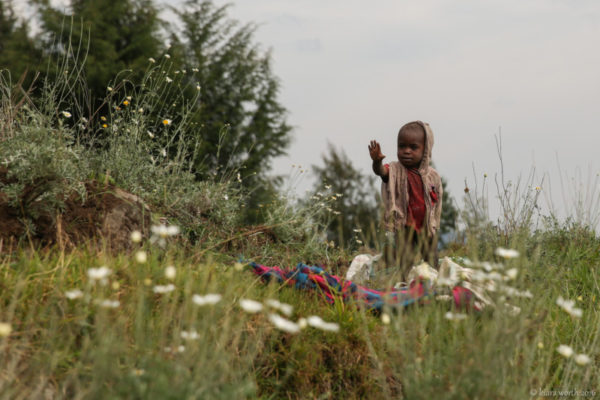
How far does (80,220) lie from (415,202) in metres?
3.10

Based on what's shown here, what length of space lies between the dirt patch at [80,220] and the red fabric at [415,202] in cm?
249

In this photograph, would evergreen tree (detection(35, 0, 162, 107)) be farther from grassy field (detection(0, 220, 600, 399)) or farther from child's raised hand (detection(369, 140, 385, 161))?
grassy field (detection(0, 220, 600, 399))

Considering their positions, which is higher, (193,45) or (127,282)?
(193,45)

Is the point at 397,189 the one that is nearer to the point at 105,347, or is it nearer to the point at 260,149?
the point at 105,347

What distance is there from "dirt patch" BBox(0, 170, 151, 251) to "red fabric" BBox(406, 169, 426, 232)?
249 centimetres

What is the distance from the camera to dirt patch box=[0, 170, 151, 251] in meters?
4.34

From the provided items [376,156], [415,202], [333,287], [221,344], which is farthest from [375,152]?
[221,344]

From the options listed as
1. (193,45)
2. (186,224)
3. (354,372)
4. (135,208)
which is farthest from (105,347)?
(193,45)

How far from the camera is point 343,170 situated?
2650cm

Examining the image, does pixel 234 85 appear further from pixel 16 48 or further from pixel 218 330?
pixel 218 330

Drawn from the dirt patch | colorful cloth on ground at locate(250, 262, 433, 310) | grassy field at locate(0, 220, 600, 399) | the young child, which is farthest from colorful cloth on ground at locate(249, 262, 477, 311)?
the young child

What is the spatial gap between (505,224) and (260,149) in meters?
13.9

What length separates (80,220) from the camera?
4680 mm

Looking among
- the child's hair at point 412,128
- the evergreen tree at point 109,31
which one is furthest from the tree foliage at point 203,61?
the child's hair at point 412,128
